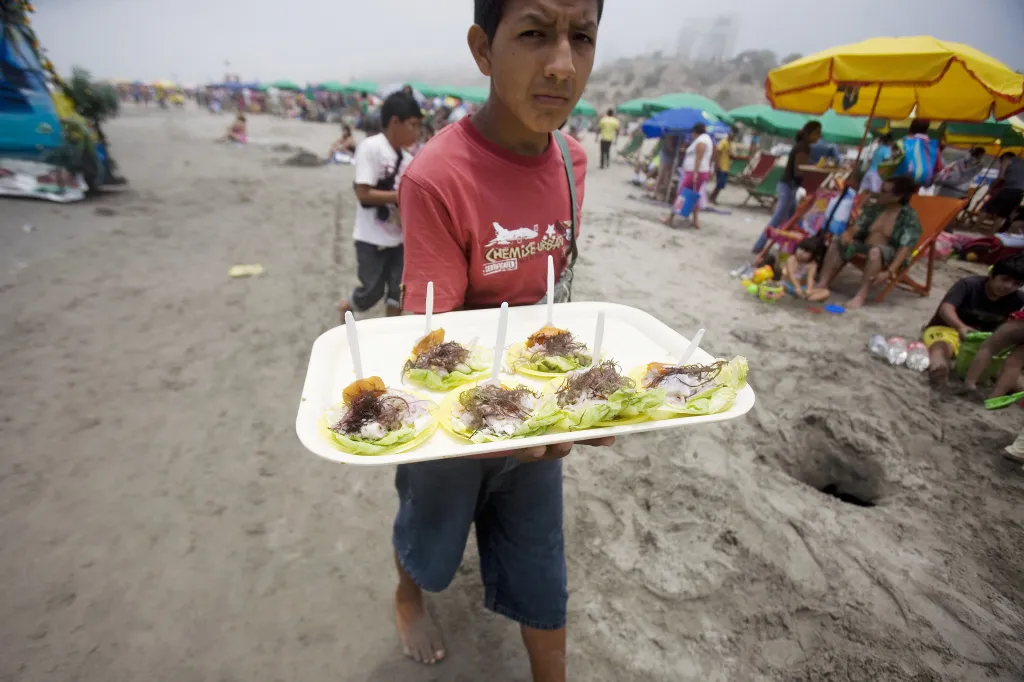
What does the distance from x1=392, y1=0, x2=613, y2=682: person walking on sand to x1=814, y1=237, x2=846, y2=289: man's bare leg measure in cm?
664

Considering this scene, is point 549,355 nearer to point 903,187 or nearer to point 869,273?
point 869,273

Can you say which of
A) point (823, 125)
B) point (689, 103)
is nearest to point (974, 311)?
point (689, 103)

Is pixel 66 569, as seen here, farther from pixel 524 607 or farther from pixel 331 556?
pixel 524 607

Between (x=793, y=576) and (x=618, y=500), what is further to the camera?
(x=618, y=500)


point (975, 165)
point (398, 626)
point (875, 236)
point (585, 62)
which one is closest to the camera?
point (585, 62)

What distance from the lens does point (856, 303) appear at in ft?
21.3

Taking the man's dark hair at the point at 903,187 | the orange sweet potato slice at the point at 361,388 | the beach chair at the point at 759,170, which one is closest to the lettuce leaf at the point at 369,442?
the orange sweet potato slice at the point at 361,388

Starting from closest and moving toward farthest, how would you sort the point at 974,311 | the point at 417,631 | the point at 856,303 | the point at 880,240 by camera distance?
the point at 417,631, the point at 974,311, the point at 856,303, the point at 880,240

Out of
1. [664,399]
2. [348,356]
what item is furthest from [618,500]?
[348,356]

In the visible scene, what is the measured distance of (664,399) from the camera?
1.63 metres

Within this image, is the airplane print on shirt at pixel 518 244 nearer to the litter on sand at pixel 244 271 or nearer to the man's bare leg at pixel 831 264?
the litter on sand at pixel 244 271

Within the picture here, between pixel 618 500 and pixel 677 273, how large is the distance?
508 cm

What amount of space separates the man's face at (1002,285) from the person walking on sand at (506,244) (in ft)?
17.9

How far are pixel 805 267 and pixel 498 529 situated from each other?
23.8 ft
